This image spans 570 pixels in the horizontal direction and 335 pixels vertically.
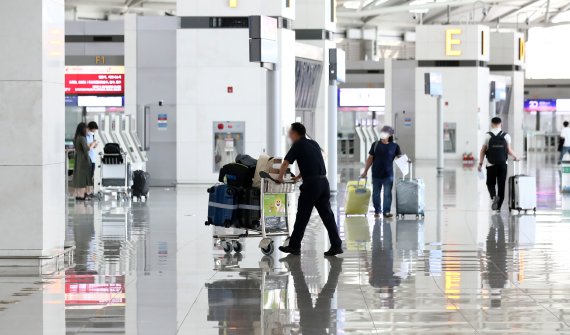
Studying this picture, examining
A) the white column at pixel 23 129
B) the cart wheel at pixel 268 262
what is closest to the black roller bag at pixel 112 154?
the cart wheel at pixel 268 262

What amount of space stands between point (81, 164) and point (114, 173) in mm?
1296

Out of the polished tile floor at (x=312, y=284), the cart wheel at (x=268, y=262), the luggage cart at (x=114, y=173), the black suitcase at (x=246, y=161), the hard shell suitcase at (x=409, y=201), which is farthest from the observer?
the luggage cart at (x=114, y=173)

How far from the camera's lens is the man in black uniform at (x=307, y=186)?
13.4m

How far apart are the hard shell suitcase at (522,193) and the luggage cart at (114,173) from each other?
27.4 feet

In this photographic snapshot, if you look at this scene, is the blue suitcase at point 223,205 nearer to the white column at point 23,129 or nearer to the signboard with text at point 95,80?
the white column at point 23,129

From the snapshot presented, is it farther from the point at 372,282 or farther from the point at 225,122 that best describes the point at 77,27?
the point at 372,282

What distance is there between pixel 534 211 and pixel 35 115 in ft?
35.8

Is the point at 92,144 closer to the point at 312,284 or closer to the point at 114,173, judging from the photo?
the point at 114,173

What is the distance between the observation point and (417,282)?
11062mm

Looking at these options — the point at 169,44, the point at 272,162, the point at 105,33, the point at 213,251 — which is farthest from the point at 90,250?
the point at 105,33

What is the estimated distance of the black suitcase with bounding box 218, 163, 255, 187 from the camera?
45.7ft

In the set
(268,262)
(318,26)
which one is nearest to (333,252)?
(268,262)

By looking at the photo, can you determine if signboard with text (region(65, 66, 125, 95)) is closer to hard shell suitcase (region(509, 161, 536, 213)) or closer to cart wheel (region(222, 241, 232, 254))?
hard shell suitcase (region(509, 161, 536, 213))

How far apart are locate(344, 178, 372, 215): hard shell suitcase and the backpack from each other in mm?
2439
